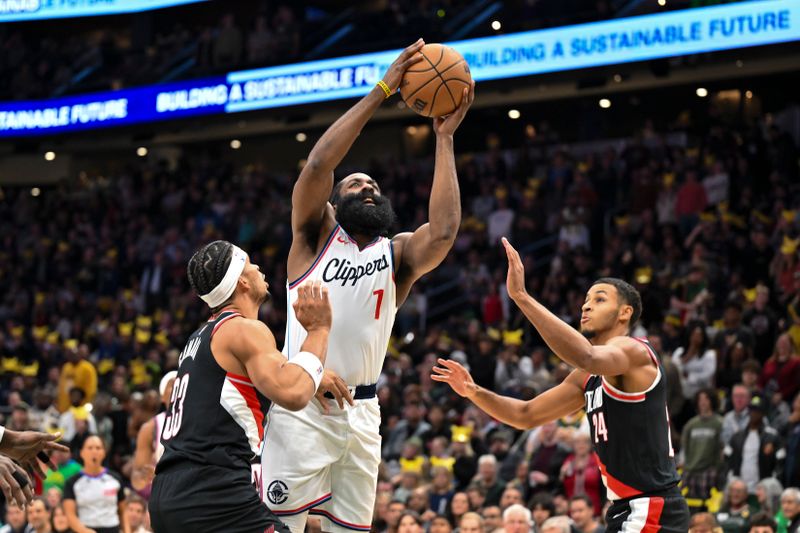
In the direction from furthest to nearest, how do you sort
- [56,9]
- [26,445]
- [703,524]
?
[56,9] → [703,524] → [26,445]

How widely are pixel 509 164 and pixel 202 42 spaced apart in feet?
24.4

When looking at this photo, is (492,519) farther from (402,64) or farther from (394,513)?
(402,64)

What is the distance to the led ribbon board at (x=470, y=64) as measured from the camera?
17.2m

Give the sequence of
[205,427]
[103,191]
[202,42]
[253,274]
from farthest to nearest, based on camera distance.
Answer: [103,191]
[202,42]
[253,274]
[205,427]

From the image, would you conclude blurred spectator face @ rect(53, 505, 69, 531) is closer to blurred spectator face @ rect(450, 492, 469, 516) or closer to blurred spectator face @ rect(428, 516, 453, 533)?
blurred spectator face @ rect(428, 516, 453, 533)

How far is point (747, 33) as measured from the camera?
16984mm

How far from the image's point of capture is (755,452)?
38.5 feet

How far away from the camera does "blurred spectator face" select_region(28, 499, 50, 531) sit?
11.6 meters

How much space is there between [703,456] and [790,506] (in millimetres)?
1816

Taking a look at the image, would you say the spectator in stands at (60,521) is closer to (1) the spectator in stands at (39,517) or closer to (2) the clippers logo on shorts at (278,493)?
(1) the spectator in stands at (39,517)

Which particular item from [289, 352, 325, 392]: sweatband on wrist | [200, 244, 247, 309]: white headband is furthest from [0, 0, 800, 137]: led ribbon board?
[289, 352, 325, 392]: sweatband on wrist

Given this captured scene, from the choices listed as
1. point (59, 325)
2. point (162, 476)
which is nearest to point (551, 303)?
point (59, 325)

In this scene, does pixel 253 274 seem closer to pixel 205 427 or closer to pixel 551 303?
pixel 205 427

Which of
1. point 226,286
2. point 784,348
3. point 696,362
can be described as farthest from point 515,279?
point 696,362
